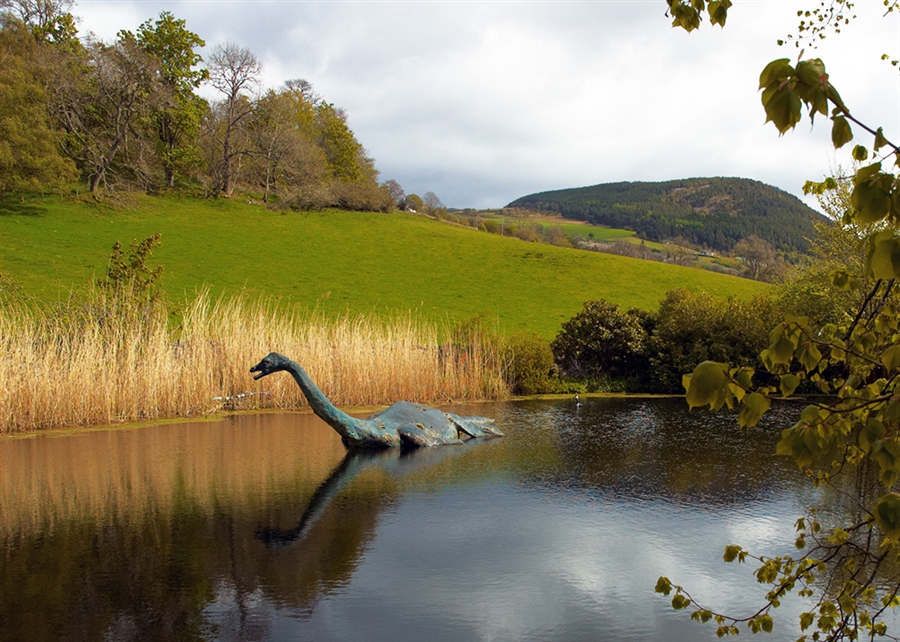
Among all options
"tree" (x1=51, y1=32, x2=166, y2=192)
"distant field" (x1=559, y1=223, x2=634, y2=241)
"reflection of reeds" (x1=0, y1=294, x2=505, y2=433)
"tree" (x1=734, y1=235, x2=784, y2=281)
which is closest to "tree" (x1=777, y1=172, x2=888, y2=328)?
"reflection of reeds" (x1=0, y1=294, x2=505, y2=433)

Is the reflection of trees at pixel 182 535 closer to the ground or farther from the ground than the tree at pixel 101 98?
closer to the ground

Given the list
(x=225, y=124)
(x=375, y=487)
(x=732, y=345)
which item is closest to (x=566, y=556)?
(x=375, y=487)

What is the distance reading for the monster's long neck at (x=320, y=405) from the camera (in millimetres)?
8508

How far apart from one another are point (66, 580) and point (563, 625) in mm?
3464

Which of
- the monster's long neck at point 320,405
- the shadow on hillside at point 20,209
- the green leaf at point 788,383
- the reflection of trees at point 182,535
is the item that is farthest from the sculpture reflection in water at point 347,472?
the shadow on hillside at point 20,209

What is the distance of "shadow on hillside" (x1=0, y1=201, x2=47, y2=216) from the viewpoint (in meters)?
34.4

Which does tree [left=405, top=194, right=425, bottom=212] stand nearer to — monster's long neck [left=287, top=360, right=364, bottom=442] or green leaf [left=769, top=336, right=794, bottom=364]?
monster's long neck [left=287, top=360, right=364, bottom=442]

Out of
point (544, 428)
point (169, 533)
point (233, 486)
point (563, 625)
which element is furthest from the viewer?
point (544, 428)

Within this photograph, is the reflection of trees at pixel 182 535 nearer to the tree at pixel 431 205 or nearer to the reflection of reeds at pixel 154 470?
the reflection of reeds at pixel 154 470

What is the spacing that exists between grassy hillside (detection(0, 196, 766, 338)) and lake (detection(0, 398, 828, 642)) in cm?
1682

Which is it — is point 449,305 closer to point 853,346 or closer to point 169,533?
point 169,533

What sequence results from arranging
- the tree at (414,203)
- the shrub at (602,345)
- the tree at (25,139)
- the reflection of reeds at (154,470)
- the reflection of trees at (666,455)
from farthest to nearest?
1. the tree at (414,203)
2. the tree at (25,139)
3. the shrub at (602,345)
4. the reflection of trees at (666,455)
5. the reflection of reeds at (154,470)

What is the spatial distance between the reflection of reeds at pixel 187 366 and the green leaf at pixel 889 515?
10657 mm

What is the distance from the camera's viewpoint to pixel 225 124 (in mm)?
46719
